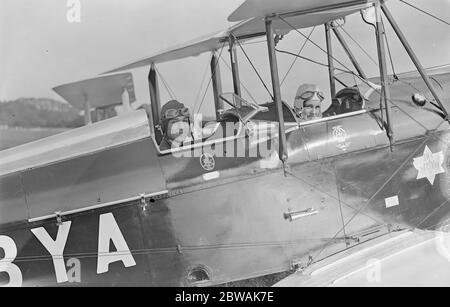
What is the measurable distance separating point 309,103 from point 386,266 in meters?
1.23

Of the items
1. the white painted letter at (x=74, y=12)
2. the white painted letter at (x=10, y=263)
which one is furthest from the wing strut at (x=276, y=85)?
the white painted letter at (x=74, y=12)

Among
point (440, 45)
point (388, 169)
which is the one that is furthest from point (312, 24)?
point (440, 45)

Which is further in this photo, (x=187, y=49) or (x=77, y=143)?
(x=187, y=49)

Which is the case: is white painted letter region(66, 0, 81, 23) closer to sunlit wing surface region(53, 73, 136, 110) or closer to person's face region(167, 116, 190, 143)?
sunlit wing surface region(53, 73, 136, 110)

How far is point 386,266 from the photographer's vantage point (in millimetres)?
2854

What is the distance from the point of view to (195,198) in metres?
2.88

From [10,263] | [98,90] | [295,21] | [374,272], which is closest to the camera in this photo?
[10,263]

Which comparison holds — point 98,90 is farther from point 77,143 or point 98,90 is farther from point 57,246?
point 57,246

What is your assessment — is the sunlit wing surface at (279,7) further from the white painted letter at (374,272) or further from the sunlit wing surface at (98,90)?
the sunlit wing surface at (98,90)

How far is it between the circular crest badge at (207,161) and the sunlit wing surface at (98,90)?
8.03 feet

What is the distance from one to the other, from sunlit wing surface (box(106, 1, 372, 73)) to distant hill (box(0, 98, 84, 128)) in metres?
1.08

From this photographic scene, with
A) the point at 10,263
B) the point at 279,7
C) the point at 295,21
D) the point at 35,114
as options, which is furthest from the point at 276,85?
the point at 35,114

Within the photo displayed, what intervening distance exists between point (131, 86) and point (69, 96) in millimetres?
688

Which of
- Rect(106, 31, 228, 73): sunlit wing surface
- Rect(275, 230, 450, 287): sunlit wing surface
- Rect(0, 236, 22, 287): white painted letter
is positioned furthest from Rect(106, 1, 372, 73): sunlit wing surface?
Rect(0, 236, 22, 287): white painted letter
